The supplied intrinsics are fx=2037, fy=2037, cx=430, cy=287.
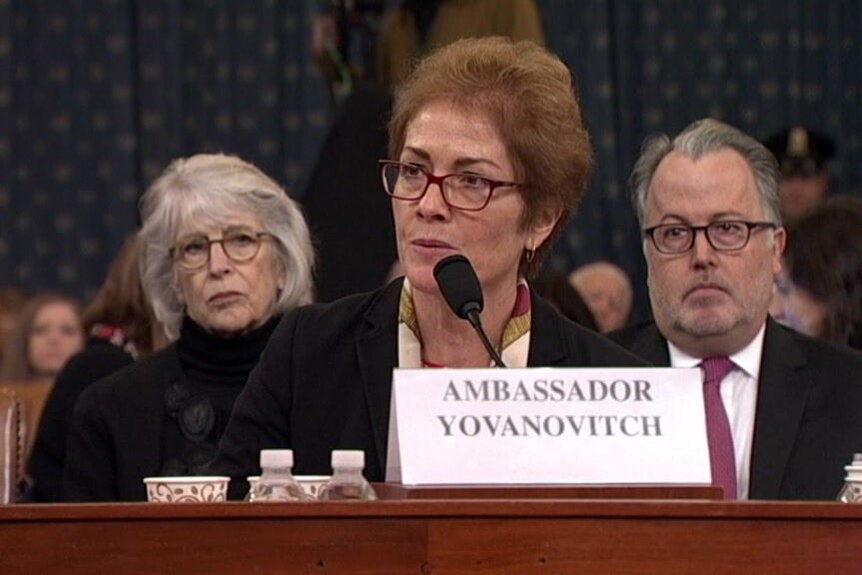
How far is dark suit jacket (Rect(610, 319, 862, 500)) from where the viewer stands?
3682 millimetres

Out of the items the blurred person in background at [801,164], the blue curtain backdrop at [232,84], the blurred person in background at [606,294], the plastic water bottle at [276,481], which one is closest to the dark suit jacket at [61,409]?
the plastic water bottle at [276,481]

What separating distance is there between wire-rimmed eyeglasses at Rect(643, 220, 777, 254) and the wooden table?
1.65 meters

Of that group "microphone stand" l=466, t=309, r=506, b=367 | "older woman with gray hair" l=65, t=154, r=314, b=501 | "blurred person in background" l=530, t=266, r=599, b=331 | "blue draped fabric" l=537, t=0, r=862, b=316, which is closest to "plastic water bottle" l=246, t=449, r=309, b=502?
"microphone stand" l=466, t=309, r=506, b=367

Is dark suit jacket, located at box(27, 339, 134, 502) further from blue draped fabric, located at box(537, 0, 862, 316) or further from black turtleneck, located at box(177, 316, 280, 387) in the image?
blue draped fabric, located at box(537, 0, 862, 316)

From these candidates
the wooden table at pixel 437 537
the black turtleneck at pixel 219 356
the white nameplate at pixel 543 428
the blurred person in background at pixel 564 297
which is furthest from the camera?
the blurred person in background at pixel 564 297

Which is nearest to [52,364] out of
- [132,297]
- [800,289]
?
[132,297]

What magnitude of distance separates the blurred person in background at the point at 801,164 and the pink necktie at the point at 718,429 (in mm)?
3444

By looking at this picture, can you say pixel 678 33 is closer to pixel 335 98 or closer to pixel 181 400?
pixel 335 98

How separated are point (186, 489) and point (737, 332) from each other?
1.60 meters

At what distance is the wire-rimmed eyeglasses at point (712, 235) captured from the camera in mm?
3965

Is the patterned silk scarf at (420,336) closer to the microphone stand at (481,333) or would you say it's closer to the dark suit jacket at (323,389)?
the dark suit jacket at (323,389)

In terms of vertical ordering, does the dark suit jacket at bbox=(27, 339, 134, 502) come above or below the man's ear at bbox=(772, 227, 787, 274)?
below

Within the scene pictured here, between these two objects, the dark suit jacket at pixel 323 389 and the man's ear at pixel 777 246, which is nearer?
the dark suit jacket at pixel 323 389

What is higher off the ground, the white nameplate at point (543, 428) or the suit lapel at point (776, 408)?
the white nameplate at point (543, 428)
